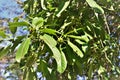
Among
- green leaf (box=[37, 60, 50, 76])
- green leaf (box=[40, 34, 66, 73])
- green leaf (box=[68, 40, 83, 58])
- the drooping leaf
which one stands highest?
green leaf (box=[40, 34, 66, 73])

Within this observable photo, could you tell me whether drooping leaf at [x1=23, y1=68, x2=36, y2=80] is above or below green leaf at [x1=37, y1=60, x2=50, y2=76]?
below

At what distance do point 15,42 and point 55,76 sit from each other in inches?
10.5

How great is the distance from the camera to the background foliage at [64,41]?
153cm

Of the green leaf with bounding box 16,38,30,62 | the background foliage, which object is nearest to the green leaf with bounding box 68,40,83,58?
the background foliage

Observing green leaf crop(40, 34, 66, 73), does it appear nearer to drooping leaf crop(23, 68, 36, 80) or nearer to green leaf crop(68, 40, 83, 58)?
green leaf crop(68, 40, 83, 58)

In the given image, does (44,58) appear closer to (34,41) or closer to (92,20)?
(34,41)

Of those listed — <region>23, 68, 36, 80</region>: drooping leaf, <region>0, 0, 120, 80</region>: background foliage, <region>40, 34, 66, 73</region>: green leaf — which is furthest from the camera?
<region>23, 68, 36, 80</region>: drooping leaf

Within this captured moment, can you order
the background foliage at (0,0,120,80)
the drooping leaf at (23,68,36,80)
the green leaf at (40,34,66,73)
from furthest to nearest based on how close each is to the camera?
the drooping leaf at (23,68,36,80), the background foliage at (0,0,120,80), the green leaf at (40,34,66,73)

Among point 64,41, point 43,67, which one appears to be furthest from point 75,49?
point 43,67

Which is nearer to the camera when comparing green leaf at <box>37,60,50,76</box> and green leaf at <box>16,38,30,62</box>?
green leaf at <box>16,38,30,62</box>

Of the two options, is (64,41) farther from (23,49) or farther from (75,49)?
(23,49)

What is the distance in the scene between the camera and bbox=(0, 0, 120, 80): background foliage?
1.53 m

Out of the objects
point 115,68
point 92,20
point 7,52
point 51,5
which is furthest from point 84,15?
point 7,52

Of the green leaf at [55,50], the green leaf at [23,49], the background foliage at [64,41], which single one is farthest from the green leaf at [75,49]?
the green leaf at [23,49]
